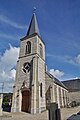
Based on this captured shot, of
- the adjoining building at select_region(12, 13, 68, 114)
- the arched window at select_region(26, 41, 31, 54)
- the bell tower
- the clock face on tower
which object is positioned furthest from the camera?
the arched window at select_region(26, 41, 31, 54)

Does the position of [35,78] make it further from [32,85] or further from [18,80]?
[18,80]

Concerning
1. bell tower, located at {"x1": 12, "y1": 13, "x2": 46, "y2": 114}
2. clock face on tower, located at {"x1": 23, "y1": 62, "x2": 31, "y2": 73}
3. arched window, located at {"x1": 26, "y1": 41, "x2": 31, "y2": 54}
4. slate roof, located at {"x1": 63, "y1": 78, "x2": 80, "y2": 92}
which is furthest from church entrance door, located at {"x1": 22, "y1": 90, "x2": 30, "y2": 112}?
slate roof, located at {"x1": 63, "y1": 78, "x2": 80, "y2": 92}

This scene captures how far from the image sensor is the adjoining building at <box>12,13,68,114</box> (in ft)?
73.9

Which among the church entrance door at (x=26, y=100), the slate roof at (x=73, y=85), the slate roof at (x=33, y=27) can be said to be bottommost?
the church entrance door at (x=26, y=100)

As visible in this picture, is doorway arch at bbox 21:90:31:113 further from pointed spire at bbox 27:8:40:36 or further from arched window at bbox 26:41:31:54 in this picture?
pointed spire at bbox 27:8:40:36

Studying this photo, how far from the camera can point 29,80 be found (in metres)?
24.4

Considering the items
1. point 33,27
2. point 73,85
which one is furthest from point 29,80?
point 73,85

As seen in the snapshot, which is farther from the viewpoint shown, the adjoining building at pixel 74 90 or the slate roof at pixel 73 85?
the slate roof at pixel 73 85

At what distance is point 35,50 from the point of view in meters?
26.8

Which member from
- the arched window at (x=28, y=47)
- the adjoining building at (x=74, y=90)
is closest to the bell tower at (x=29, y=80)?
the arched window at (x=28, y=47)

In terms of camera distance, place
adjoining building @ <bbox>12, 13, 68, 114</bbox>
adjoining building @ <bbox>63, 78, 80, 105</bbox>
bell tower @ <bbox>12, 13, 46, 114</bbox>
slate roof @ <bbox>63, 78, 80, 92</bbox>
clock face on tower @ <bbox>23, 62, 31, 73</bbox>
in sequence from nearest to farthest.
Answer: bell tower @ <bbox>12, 13, 46, 114</bbox> < adjoining building @ <bbox>12, 13, 68, 114</bbox> < clock face on tower @ <bbox>23, 62, 31, 73</bbox> < adjoining building @ <bbox>63, 78, 80, 105</bbox> < slate roof @ <bbox>63, 78, 80, 92</bbox>

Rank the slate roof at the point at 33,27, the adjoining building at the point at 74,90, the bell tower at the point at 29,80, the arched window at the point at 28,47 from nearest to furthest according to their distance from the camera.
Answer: the bell tower at the point at 29,80 → the arched window at the point at 28,47 → the slate roof at the point at 33,27 → the adjoining building at the point at 74,90

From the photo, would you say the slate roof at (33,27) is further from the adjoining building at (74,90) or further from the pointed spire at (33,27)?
the adjoining building at (74,90)

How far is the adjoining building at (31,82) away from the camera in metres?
22.5
